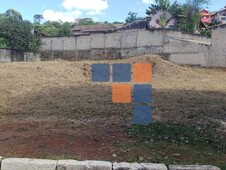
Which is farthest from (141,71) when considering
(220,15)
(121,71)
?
(220,15)

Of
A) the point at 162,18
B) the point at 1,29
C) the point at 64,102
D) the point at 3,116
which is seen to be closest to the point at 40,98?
the point at 64,102

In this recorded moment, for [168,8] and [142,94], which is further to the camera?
[168,8]

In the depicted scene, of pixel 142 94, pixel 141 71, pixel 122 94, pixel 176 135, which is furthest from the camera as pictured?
pixel 122 94

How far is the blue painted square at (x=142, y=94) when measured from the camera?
6.04m

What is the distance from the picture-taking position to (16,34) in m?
21.0

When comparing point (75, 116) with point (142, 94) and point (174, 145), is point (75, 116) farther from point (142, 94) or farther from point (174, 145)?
point (142, 94)

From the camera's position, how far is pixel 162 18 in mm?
28234

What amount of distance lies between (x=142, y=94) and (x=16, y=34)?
648 inches

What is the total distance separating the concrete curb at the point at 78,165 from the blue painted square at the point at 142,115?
1311mm

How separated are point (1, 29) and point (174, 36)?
35.6 feet

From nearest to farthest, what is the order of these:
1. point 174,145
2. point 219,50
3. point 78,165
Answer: point 78,165 < point 174,145 < point 219,50

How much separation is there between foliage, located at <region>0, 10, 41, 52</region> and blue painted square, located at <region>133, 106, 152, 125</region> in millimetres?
17402

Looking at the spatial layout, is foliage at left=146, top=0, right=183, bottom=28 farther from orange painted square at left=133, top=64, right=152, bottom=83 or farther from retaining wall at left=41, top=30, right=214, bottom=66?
orange painted square at left=133, top=64, right=152, bottom=83

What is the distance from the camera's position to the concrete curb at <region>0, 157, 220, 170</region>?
3221 millimetres
